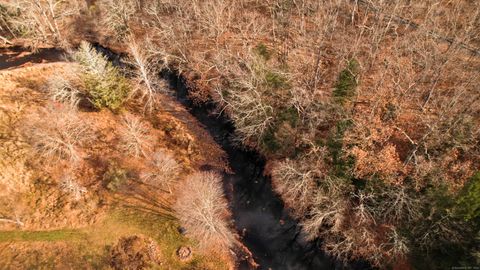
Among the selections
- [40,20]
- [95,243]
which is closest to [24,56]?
[40,20]

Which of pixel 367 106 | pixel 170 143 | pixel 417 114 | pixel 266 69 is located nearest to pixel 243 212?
pixel 170 143

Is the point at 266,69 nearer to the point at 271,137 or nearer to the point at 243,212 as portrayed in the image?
the point at 271,137

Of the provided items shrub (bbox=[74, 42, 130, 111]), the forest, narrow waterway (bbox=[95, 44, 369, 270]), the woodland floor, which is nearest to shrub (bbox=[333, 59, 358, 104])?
the forest

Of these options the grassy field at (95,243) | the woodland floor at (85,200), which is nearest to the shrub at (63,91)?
the woodland floor at (85,200)

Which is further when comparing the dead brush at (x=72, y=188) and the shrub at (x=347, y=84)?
the shrub at (x=347, y=84)

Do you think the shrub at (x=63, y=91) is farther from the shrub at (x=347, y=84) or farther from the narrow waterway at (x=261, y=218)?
the shrub at (x=347, y=84)

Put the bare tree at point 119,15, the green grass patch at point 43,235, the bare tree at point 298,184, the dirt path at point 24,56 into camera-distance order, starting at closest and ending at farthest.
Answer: the bare tree at point 298,184
the green grass patch at point 43,235
the bare tree at point 119,15
the dirt path at point 24,56

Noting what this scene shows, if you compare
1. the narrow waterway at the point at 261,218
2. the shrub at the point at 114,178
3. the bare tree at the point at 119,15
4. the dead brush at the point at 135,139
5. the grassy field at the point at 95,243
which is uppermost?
the bare tree at the point at 119,15

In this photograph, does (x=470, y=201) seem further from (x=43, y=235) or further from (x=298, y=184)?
(x=43, y=235)
